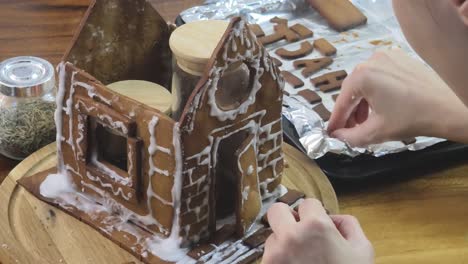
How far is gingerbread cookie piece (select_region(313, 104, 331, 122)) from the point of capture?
1.23 m

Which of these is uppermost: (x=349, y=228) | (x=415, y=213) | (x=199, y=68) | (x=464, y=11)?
(x=464, y=11)

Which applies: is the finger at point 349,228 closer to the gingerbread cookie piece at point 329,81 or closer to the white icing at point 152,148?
the white icing at point 152,148

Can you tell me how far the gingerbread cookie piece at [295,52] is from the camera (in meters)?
1.41

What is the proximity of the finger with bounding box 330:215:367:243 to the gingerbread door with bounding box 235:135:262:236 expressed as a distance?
0.11m

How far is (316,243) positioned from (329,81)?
22.0 inches

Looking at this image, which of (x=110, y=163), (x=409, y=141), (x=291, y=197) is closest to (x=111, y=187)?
(x=110, y=163)

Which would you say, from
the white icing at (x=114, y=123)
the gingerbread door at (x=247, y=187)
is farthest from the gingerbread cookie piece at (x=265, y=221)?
the white icing at (x=114, y=123)

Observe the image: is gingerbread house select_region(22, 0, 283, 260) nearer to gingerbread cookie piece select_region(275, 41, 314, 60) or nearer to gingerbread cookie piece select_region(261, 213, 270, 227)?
gingerbread cookie piece select_region(261, 213, 270, 227)

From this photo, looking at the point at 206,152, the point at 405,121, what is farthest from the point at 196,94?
the point at 405,121

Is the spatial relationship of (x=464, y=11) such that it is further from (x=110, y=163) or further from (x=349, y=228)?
(x=110, y=163)

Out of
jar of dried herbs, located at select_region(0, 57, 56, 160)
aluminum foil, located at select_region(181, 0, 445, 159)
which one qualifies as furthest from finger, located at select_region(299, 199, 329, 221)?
jar of dried herbs, located at select_region(0, 57, 56, 160)

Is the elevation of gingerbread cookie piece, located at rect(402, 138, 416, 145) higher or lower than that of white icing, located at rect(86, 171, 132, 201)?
lower

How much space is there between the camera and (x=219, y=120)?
872 millimetres

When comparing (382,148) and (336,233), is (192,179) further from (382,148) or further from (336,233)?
(382,148)
